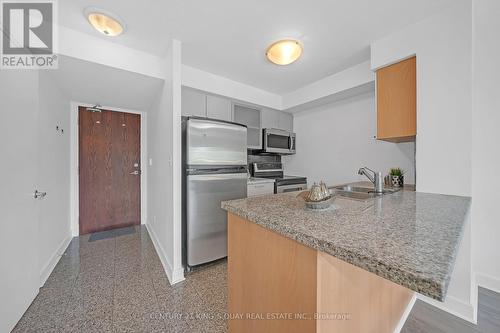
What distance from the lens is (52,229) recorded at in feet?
7.38

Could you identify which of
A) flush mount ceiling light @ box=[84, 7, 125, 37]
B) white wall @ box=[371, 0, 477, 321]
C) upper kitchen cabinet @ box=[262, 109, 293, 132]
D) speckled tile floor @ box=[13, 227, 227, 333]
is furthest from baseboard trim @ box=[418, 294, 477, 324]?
flush mount ceiling light @ box=[84, 7, 125, 37]

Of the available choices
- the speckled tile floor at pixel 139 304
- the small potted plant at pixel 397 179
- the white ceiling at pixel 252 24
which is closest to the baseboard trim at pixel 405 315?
the speckled tile floor at pixel 139 304

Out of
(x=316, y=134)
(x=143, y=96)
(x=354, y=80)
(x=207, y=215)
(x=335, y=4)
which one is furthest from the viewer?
(x=316, y=134)

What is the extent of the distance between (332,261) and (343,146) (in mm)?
2578

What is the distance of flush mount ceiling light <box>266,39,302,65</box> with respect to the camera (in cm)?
175

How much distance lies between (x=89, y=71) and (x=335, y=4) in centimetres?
243

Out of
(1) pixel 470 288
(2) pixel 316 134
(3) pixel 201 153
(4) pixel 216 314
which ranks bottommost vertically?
(4) pixel 216 314

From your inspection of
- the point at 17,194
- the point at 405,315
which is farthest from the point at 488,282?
the point at 17,194

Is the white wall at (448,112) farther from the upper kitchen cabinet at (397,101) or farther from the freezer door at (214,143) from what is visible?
the freezer door at (214,143)

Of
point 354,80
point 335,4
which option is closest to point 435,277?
point 335,4

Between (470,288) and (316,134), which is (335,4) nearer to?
(316,134)

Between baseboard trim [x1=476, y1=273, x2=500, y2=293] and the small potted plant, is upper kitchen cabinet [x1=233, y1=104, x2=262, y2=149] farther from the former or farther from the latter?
baseboard trim [x1=476, y1=273, x2=500, y2=293]

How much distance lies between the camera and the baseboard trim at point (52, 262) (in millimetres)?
1877

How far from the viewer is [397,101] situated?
6.00 ft
